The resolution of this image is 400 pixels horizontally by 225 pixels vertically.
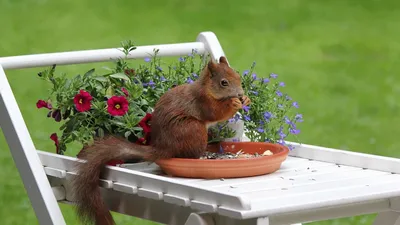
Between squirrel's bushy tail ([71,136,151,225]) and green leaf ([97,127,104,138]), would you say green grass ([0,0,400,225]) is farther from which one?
squirrel's bushy tail ([71,136,151,225])

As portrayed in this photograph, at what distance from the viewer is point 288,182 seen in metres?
2.46

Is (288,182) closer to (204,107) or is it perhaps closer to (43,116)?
(204,107)

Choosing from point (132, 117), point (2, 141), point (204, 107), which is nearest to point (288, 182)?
point (204, 107)

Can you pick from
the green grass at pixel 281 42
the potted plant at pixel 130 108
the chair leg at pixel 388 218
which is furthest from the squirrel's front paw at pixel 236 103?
the green grass at pixel 281 42

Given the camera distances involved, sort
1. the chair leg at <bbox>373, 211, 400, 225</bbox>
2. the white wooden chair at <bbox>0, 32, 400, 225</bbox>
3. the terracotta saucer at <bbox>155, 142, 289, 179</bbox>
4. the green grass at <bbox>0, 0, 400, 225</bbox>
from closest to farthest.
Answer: the white wooden chair at <bbox>0, 32, 400, 225</bbox> < the terracotta saucer at <bbox>155, 142, 289, 179</bbox> < the chair leg at <bbox>373, 211, 400, 225</bbox> < the green grass at <bbox>0, 0, 400, 225</bbox>

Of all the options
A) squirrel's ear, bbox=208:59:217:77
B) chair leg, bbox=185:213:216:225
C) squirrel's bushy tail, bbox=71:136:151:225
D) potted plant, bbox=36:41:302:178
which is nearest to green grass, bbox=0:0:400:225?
potted plant, bbox=36:41:302:178

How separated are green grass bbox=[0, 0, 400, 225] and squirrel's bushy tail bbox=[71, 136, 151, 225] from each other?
8.55ft

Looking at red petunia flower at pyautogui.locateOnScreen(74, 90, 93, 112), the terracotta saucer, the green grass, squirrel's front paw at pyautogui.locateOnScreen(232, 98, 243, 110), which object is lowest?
the terracotta saucer

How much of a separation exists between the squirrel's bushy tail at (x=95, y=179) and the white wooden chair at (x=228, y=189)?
4 cm

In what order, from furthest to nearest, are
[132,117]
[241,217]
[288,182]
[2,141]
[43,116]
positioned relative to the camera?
[43,116] < [2,141] < [132,117] < [288,182] < [241,217]

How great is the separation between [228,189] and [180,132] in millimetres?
260

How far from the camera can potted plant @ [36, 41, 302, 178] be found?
2729mm

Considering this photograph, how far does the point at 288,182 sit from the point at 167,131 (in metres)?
0.36

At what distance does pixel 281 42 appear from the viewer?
8070 millimetres
